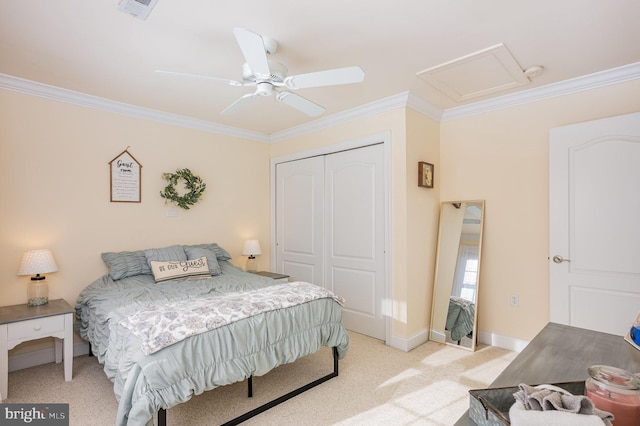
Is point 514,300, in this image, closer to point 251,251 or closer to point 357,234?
point 357,234

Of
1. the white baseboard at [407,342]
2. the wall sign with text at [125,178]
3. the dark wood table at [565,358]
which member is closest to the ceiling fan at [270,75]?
the dark wood table at [565,358]

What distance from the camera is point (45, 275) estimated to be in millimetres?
3168

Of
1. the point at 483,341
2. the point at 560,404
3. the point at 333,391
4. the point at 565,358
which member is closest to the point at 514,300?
the point at 483,341

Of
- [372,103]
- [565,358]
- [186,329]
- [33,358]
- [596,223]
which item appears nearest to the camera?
[565,358]

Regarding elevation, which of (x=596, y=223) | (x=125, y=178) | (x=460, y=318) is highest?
(x=125, y=178)

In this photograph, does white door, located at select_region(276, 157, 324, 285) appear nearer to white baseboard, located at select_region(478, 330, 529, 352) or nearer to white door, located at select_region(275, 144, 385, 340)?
white door, located at select_region(275, 144, 385, 340)

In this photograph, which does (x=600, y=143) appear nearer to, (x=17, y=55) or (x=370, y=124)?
(x=370, y=124)

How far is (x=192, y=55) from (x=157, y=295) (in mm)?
1873

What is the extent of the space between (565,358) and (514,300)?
250 cm

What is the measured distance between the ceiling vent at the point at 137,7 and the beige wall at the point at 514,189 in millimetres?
3091

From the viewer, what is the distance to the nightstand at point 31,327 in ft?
8.16

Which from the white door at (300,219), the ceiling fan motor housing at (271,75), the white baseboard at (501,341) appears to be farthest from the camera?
the white door at (300,219)

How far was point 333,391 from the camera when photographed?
2.60 metres

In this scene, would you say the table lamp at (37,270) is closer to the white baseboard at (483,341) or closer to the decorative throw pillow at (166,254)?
the decorative throw pillow at (166,254)
